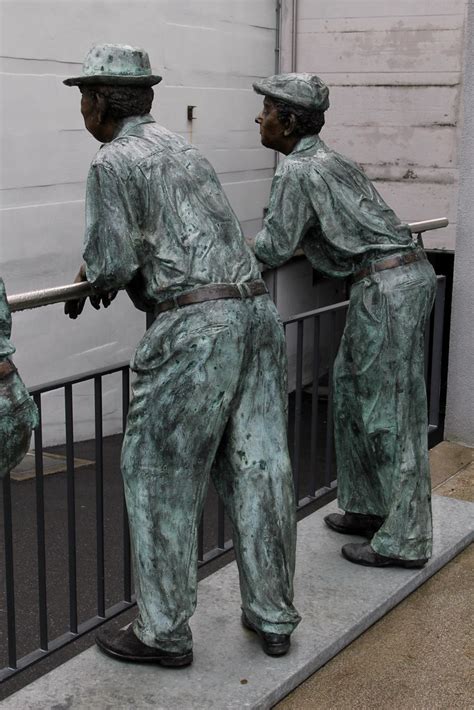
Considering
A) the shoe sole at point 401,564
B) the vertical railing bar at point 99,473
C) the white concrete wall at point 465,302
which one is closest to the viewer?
the vertical railing bar at point 99,473

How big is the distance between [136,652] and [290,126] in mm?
1766

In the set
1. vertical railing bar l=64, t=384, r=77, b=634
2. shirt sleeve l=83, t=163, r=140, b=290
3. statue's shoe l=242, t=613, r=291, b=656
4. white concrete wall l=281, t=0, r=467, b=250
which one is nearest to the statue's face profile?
shirt sleeve l=83, t=163, r=140, b=290

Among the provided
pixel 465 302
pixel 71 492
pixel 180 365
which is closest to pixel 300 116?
pixel 180 365

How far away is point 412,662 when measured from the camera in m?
3.37

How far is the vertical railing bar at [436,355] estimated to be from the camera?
539 cm

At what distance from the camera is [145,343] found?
2.98m

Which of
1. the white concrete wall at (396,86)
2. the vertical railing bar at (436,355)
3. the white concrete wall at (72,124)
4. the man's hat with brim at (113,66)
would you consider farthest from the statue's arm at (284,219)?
the white concrete wall at (396,86)

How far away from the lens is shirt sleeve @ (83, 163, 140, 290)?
291cm

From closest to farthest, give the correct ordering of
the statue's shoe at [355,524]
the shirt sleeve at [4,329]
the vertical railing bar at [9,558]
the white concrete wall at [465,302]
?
the shirt sleeve at [4,329], the vertical railing bar at [9,558], the statue's shoe at [355,524], the white concrete wall at [465,302]

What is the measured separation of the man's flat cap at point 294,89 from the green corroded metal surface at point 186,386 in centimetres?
66

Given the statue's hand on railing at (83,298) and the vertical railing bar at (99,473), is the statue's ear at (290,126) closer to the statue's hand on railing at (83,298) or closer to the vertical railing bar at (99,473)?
the statue's hand on railing at (83,298)

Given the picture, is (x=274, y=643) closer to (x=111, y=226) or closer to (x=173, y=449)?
(x=173, y=449)

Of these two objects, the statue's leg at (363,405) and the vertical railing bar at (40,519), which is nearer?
the vertical railing bar at (40,519)

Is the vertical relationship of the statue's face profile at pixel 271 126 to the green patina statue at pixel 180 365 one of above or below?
above
